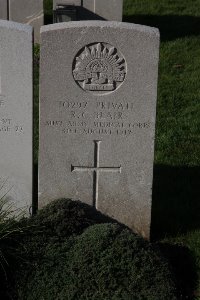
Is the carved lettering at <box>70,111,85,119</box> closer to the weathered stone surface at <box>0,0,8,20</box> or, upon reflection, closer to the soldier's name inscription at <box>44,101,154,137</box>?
the soldier's name inscription at <box>44,101,154,137</box>

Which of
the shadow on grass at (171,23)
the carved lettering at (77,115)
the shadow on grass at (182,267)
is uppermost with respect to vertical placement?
the shadow on grass at (171,23)

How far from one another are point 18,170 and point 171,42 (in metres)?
6.15

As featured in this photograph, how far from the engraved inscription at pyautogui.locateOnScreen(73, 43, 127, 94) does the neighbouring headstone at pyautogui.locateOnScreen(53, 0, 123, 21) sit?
228 inches

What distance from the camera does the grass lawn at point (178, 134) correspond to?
19.7 feet

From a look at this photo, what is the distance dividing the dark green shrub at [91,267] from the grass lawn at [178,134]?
396mm

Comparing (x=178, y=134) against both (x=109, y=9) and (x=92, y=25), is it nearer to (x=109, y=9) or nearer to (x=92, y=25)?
(x=92, y=25)

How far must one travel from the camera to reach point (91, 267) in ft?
17.0

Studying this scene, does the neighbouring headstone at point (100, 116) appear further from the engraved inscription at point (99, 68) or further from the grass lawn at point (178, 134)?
the grass lawn at point (178, 134)

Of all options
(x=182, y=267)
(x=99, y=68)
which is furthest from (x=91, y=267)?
(x=99, y=68)

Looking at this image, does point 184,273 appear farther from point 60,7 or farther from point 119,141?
point 60,7

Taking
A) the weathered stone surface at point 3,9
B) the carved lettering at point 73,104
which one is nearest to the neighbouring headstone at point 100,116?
the carved lettering at point 73,104

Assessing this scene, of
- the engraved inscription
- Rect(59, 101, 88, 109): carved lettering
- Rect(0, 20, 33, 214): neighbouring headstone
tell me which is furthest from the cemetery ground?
the engraved inscription

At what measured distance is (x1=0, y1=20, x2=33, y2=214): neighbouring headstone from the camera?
5586 millimetres

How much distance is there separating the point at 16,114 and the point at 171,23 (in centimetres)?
738
